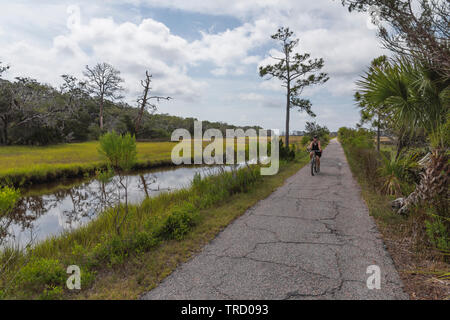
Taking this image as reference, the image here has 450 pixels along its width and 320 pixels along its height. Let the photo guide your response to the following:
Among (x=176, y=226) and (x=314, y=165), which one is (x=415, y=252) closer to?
(x=176, y=226)

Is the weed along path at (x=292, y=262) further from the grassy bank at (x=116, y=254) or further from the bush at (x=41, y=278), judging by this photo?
the bush at (x=41, y=278)

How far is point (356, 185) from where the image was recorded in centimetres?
911

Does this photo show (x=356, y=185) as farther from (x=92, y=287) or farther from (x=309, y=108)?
(x=309, y=108)

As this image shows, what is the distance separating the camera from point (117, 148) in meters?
3.97

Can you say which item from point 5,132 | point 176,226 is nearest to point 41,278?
point 176,226

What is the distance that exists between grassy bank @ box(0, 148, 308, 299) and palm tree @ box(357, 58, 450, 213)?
3.83 meters

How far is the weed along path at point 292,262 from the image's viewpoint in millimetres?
2744

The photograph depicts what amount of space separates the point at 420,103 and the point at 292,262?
4467mm

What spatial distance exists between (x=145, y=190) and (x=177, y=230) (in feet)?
22.9

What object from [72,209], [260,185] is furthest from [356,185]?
[72,209]

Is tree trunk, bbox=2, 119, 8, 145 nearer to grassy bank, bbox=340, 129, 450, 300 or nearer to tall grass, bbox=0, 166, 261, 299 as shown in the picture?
tall grass, bbox=0, 166, 261, 299

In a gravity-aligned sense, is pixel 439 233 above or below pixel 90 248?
above

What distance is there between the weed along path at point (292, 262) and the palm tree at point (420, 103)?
4.08 feet

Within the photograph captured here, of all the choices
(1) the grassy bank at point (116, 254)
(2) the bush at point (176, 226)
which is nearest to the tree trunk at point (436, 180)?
(1) the grassy bank at point (116, 254)
